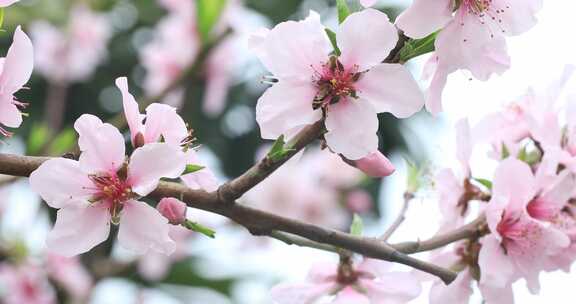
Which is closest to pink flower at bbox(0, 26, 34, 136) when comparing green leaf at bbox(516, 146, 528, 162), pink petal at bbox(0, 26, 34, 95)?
A: pink petal at bbox(0, 26, 34, 95)

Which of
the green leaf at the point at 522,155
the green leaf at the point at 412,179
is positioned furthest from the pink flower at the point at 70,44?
the green leaf at the point at 522,155

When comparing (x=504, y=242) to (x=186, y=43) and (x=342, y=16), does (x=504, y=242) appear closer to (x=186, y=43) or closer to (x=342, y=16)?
(x=342, y=16)

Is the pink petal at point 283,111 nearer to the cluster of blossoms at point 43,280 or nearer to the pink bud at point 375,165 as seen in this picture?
the pink bud at point 375,165

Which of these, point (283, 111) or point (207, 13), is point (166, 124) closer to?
point (283, 111)

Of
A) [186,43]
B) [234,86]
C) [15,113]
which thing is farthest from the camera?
[234,86]

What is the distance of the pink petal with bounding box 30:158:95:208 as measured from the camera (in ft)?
1.79

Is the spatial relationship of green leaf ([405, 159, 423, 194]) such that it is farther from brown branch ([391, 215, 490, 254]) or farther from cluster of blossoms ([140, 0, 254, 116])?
cluster of blossoms ([140, 0, 254, 116])

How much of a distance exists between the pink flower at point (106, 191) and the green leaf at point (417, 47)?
16 centimetres

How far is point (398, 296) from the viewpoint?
0.77 meters

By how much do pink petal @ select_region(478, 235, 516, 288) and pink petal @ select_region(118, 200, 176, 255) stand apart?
274 millimetres

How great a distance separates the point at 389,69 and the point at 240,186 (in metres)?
0.13

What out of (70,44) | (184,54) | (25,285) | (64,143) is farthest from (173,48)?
(64,143)

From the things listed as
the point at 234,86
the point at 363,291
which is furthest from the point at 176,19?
the point at 363,291

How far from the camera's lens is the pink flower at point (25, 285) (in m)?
1.79
